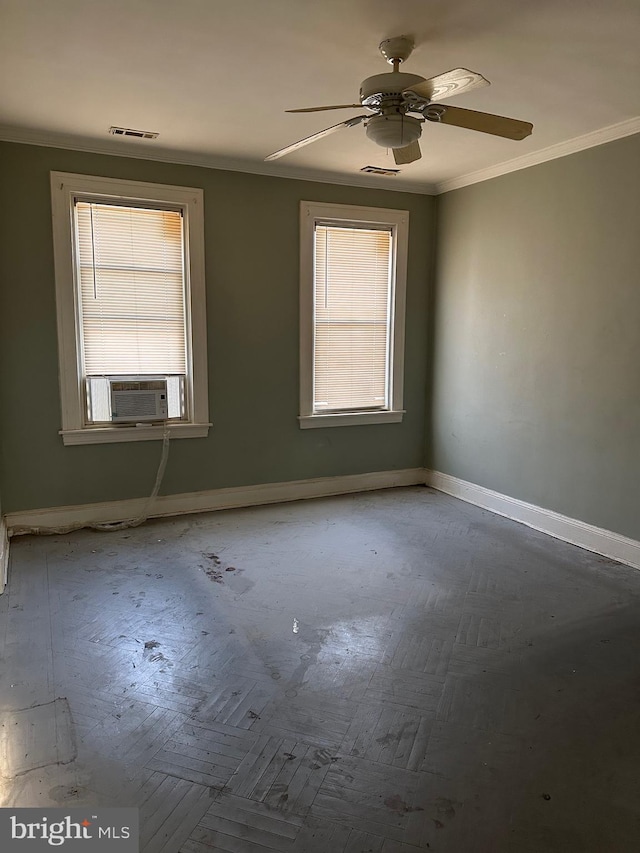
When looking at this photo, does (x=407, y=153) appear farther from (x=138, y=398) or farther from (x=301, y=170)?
(x=138, y=398)

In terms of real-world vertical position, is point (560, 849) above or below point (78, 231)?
below

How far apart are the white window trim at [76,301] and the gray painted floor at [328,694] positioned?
2.97ft

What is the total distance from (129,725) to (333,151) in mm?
3849

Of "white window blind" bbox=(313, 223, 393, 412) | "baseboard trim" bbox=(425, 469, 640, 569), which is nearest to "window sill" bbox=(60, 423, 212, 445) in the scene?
"white window blind" bbox=(313, 223, 393, 412)

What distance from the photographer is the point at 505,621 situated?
3.07 meters

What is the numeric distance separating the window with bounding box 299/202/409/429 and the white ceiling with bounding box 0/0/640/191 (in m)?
1.01

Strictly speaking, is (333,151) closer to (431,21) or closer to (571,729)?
(431,21)

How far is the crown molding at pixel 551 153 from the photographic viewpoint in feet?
12.0

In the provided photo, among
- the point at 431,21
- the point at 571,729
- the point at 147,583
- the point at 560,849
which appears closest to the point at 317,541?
the point at 147,583

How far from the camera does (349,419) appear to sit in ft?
17.6

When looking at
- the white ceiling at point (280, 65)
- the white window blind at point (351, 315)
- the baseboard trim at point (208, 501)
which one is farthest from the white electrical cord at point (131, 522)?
the white ceiling at point (280, 65)

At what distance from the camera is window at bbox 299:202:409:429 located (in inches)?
200

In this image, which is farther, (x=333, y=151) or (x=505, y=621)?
(x=333, y=151)

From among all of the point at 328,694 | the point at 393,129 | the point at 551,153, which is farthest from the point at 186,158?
the point at 328,694
